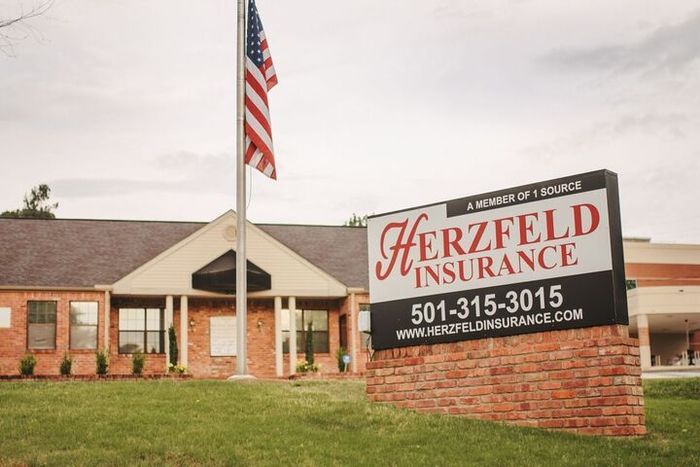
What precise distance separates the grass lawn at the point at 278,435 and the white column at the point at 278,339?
57.5 ft

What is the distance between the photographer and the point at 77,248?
116 feet

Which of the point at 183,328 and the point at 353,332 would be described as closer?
the point at 183,328

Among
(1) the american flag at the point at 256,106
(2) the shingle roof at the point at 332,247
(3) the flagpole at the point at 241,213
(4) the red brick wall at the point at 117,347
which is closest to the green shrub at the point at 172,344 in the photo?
(4) the red brick wall at the point at 117,347

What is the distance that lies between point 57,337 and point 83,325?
0.94 metres

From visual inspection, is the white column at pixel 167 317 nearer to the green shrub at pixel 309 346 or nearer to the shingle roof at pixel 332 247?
the green shrub at pixel 309 346

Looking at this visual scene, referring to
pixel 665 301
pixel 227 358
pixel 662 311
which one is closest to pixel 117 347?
pixel 227 358

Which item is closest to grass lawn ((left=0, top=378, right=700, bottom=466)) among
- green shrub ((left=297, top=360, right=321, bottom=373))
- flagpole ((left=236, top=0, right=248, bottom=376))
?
flagpole ((left=236, top=0, right=248, bottom=376))

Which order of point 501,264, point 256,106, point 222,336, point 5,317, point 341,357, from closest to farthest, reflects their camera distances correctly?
point 501,264 → point 256,106 → point 5,317 → point 341,357 → point 222,336

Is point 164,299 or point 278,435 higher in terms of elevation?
point 164,299

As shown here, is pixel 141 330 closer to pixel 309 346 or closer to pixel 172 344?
pixel 172 344

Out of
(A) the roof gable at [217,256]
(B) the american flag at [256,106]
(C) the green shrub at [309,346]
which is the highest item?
(B) the american flag at [256,106]

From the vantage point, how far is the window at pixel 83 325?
108 ft

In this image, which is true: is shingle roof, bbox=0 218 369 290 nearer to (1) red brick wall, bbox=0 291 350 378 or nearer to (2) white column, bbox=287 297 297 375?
(1) red brick wall, bbox=0 291 350 378

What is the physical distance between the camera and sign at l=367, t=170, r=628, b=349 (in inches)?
561
